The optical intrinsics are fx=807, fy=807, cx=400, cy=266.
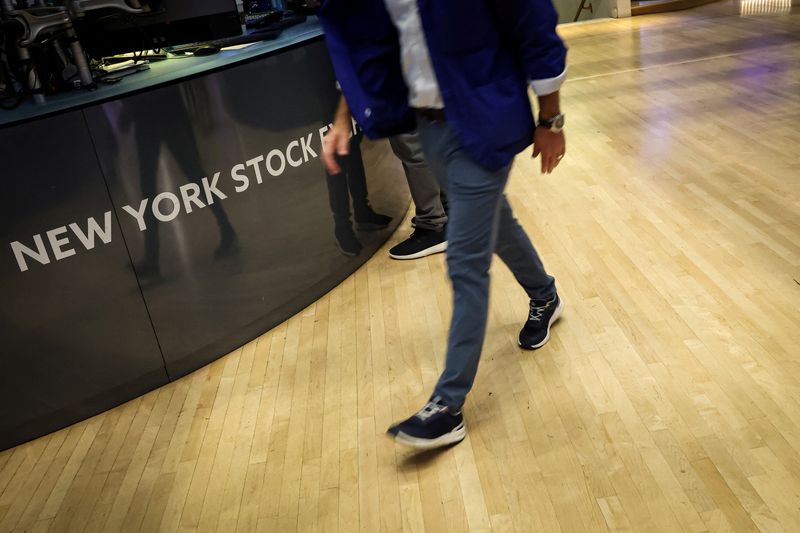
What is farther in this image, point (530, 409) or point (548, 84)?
point (530, 409)

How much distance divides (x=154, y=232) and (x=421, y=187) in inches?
46.2

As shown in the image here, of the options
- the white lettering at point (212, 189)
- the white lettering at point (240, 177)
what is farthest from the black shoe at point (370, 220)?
the white lettering at point (212, 189)

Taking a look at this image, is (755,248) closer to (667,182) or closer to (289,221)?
(667,182)

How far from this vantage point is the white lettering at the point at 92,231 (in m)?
2.31

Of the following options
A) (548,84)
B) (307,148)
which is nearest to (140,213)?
(307,148)

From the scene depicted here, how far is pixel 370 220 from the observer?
10.8 ft

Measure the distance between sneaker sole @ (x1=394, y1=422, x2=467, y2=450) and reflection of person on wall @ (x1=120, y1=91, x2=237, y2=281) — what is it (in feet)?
3.26

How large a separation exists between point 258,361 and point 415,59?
4.21ft

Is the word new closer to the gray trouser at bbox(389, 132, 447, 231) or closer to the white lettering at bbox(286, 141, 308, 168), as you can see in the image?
the white lettering at bbox(286, 141, 308, 168)

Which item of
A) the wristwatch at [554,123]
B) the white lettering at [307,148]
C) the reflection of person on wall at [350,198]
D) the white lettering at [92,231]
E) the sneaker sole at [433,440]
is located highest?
the wristwatch at [554,123]

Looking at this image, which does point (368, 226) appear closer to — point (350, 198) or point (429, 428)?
point (350, 198)

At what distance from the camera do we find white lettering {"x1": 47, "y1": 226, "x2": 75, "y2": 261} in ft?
7.46

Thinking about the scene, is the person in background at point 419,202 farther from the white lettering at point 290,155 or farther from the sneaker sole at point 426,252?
the white lettering at point 290,155

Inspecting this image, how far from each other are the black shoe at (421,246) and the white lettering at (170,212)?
3.33ft
